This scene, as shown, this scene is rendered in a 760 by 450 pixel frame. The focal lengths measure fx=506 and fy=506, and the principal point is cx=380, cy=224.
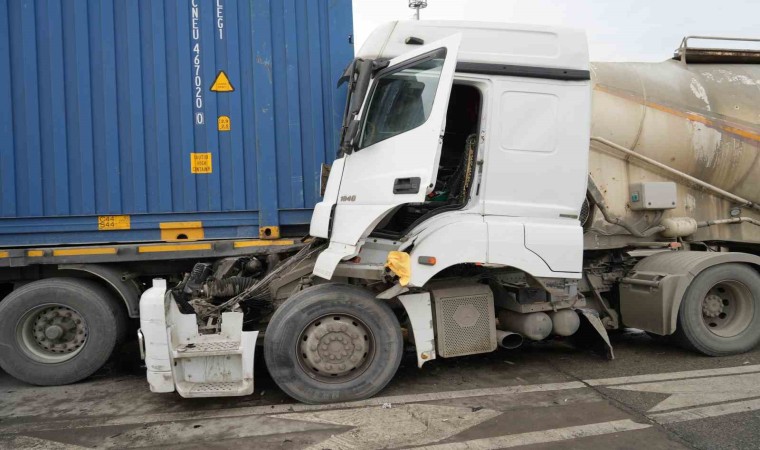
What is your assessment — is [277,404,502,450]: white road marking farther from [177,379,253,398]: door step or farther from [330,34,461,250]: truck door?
[330,34,461,250]: truck door

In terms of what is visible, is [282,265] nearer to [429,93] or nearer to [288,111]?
[288,111]

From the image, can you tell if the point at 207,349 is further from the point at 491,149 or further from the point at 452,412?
the point at 491,149

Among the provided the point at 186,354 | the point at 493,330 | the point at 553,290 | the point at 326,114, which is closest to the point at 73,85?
the point at 326,114

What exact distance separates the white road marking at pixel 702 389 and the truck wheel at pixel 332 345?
2014mm

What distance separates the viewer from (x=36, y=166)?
15.4 feet

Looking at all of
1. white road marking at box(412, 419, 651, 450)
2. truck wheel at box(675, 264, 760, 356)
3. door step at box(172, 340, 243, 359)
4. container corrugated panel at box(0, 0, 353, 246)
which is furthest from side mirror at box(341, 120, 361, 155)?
truck wheel at box(675, 264, 760, 356)

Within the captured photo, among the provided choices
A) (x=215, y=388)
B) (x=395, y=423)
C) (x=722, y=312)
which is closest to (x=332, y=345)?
(x=395, y=423)

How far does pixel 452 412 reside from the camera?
3791mm

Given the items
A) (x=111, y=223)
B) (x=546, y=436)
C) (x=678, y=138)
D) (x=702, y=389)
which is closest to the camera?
(x=546, y=436)

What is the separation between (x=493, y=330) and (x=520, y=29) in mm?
2553

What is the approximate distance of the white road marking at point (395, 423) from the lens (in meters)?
3.34

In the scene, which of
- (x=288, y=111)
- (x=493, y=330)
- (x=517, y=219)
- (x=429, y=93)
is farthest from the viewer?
(x=288, y=111)

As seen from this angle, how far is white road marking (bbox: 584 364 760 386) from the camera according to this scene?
4410 millimetres

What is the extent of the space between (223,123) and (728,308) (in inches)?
215
